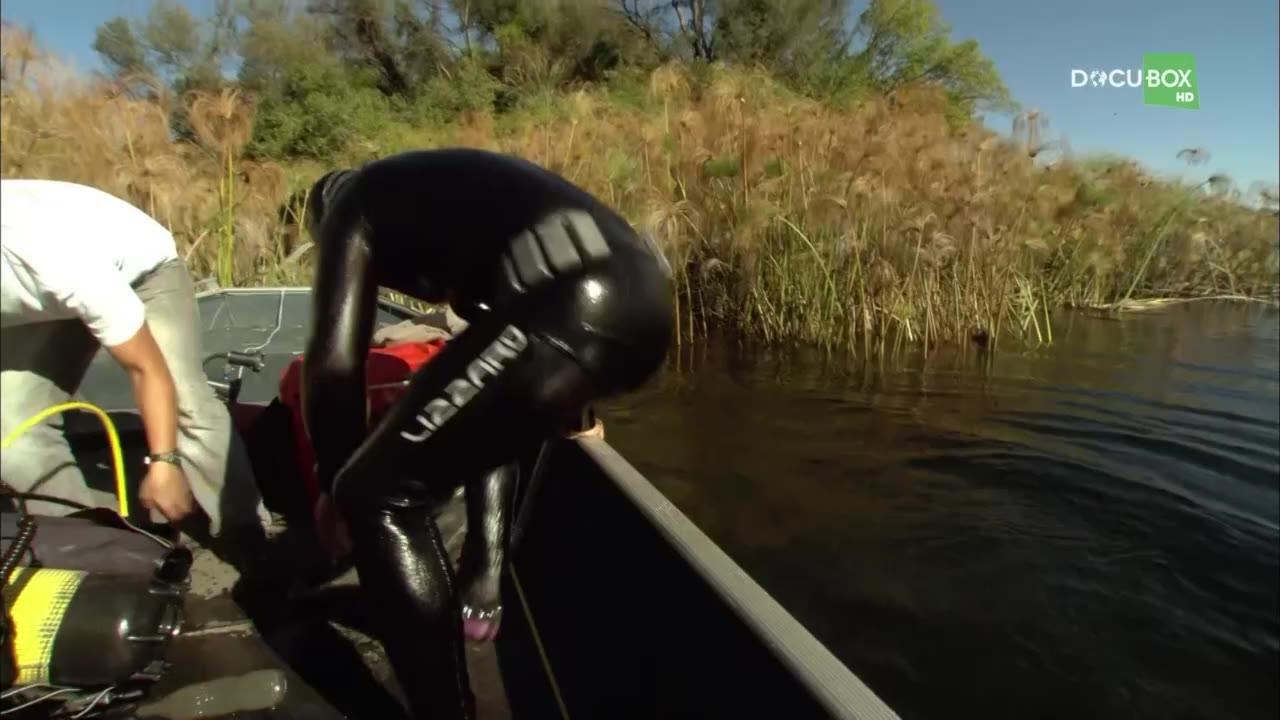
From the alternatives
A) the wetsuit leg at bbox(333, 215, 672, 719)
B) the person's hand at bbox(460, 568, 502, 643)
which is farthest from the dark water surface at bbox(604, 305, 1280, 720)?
the wetsuit leg at bbox(333, 215, 672, 719)

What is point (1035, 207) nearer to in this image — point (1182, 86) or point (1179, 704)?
point (1182, 86)

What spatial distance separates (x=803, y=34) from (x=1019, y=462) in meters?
19.9

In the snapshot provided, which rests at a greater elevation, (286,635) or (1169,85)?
(1169,85)

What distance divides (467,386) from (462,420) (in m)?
0.06

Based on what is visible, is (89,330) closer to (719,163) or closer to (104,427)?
(104,427)

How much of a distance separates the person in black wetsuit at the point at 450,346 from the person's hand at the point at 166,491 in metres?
0.25

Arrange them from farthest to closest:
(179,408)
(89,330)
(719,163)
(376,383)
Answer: (719,163) → (376,383) → (179,408) → (89,330)

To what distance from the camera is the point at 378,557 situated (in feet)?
4.81

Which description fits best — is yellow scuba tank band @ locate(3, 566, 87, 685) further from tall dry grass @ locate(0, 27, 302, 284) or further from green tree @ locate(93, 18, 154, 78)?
green tree @ locate(93, 18, 154, 78)

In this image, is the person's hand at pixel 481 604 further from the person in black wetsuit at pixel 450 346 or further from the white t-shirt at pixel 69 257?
the white t-shirt at pixel 69 257

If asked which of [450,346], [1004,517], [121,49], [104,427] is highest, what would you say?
[121,49]

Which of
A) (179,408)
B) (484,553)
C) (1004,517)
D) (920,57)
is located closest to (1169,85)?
(1004,517)

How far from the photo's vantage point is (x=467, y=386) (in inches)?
53.5

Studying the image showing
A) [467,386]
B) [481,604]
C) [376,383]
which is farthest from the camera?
[376,383]
